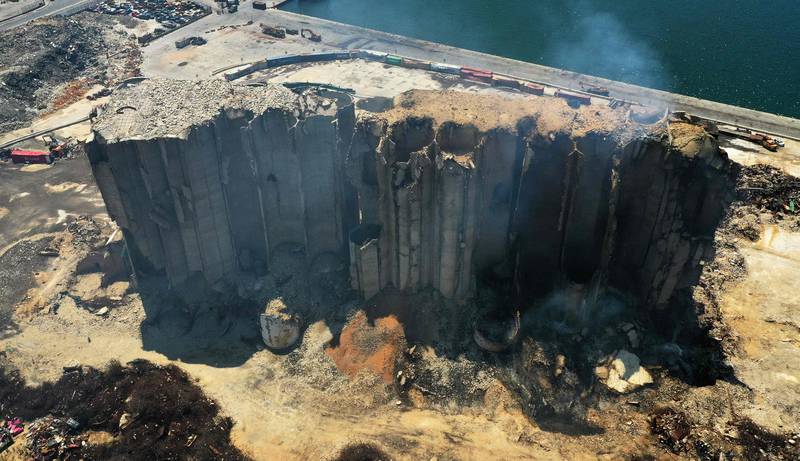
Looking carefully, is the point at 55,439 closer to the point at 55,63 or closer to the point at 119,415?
the point at 119,415

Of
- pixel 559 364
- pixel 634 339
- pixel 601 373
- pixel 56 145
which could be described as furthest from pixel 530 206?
pixel 56 145

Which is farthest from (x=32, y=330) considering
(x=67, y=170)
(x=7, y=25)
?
(x=7, y=25)

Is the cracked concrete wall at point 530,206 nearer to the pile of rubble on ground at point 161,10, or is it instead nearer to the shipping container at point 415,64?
the shipping container at point 415,64

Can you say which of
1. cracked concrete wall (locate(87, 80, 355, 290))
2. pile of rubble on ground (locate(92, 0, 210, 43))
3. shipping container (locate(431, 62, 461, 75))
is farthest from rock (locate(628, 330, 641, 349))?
pile of rubble on ground (locate(92, 0, 210, 43))

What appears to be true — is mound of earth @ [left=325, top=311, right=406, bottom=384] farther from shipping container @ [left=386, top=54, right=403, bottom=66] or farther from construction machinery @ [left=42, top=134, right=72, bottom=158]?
shipping container @ [left=386, top=54, right=403, bottom=66]

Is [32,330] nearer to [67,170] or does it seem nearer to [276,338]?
[276,338]

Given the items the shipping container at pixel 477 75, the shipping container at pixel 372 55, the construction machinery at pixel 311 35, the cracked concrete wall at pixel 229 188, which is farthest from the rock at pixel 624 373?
the construction machinery at pixel 311 35
